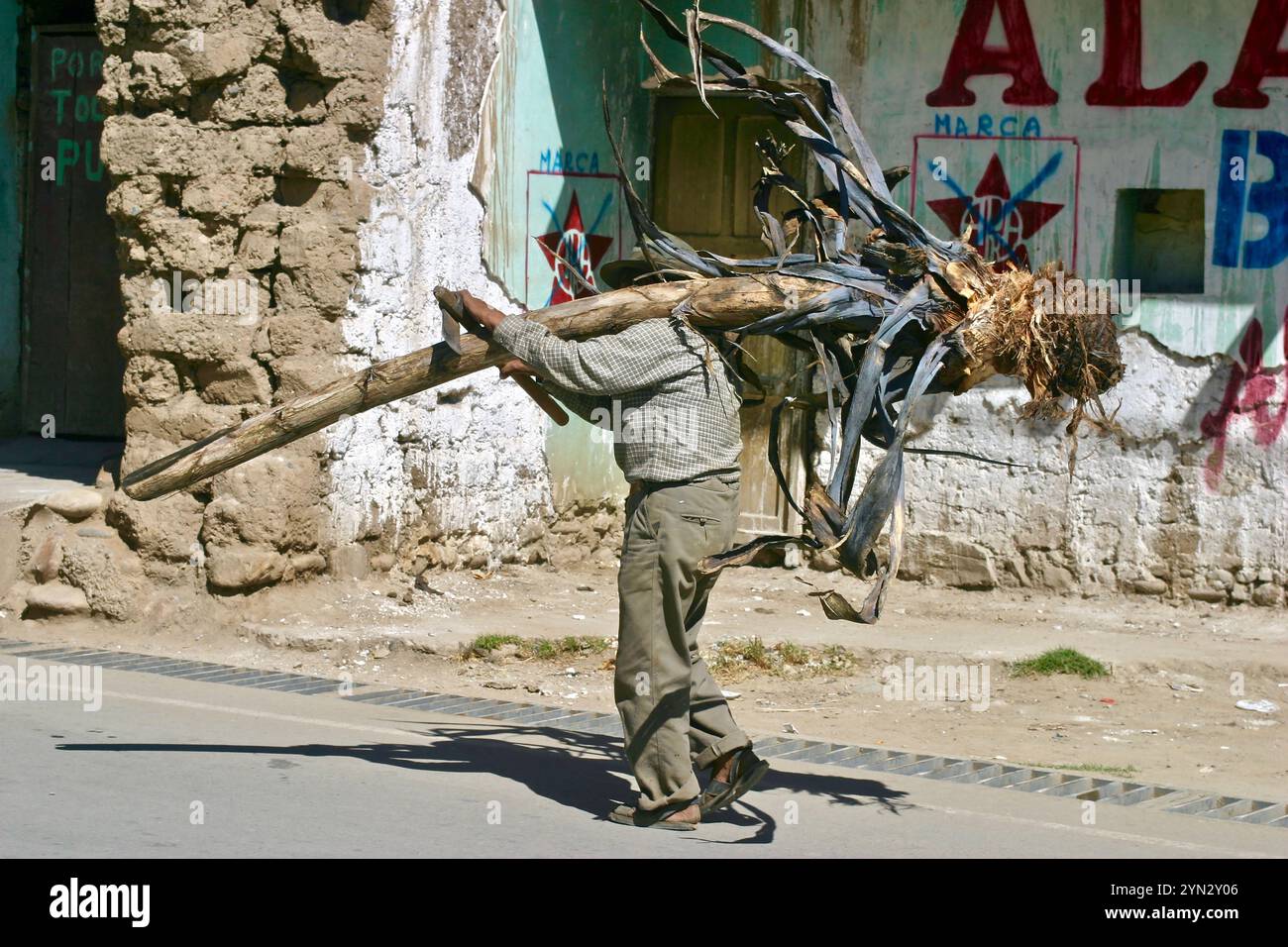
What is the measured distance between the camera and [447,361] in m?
5.85

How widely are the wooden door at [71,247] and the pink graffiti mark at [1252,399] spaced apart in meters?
6.83

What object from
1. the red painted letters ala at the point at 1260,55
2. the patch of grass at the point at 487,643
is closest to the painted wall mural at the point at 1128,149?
the red painted letters ala at the point at 1260,55

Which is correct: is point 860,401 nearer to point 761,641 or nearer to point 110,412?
point 761,641

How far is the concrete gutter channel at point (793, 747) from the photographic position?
6.36 m

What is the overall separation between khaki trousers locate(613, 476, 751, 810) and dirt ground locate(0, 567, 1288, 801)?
1.92 meters

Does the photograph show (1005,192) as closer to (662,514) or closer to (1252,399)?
(1252,399)

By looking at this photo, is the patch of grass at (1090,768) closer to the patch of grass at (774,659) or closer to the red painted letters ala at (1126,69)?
the patch of grass at (774,659)

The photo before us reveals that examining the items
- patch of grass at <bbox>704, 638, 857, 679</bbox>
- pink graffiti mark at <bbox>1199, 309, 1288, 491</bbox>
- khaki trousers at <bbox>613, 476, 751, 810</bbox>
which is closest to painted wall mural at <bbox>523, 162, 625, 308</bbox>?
patch of grass at <bbox>704, 638, 857, 679</bbox>

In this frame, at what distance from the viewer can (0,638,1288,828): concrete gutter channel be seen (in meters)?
6.36

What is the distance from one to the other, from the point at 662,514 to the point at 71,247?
6.62 metres

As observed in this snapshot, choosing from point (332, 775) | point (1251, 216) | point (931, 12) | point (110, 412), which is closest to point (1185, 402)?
point (1251, 216)

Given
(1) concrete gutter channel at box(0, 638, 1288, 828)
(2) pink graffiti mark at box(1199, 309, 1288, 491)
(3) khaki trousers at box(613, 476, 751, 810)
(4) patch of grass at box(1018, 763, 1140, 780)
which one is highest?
(2) pink graffiti mark at box(1199, 309, 1288, 491)

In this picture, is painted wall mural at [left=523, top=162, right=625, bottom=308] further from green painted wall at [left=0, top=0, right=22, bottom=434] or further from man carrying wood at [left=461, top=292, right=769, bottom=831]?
man carrying wood at [left=461, top=292, right=769, bottom=831]

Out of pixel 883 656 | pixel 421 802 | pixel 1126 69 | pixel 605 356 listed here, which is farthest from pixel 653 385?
pixel 1126 69
